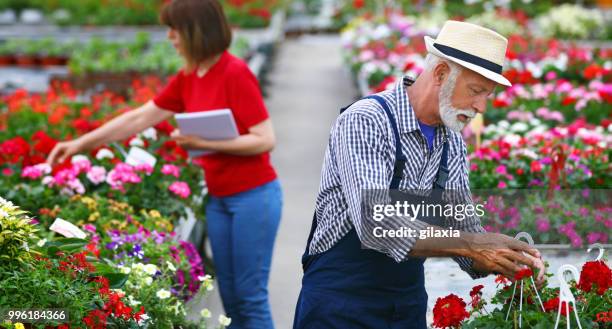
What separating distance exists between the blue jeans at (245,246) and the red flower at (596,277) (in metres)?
1.62

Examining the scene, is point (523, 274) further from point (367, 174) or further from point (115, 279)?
point (115, 279)

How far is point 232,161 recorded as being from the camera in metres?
4.07

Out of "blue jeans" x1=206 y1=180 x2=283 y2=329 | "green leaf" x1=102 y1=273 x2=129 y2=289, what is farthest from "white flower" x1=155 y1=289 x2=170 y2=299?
"blue jeans" x1=206 y1=180 x2=283 y2=329

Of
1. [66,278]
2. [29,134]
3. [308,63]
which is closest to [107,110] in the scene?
[29,134]

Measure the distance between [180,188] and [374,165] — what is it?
2.73 meters

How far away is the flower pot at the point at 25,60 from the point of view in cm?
1245

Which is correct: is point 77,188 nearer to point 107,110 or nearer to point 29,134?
point 29,134

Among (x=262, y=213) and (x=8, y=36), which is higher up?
(x=262, y=213)

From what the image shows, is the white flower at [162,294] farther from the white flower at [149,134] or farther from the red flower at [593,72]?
the red flower at [593,72]

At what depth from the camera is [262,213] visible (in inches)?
159

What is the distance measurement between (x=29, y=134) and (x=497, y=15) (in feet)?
34.7

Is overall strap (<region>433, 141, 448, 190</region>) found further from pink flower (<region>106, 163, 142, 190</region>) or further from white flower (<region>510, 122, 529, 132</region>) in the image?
white flower (<region>510, 122, 529, 132</region>)

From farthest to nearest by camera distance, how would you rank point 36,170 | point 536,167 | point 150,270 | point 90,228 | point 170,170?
point 536,167 < point 170,170 < point 36,170 < point 90,228 < point 150,270

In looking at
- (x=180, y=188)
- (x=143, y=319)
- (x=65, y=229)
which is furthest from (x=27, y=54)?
(x=143, y=319)
